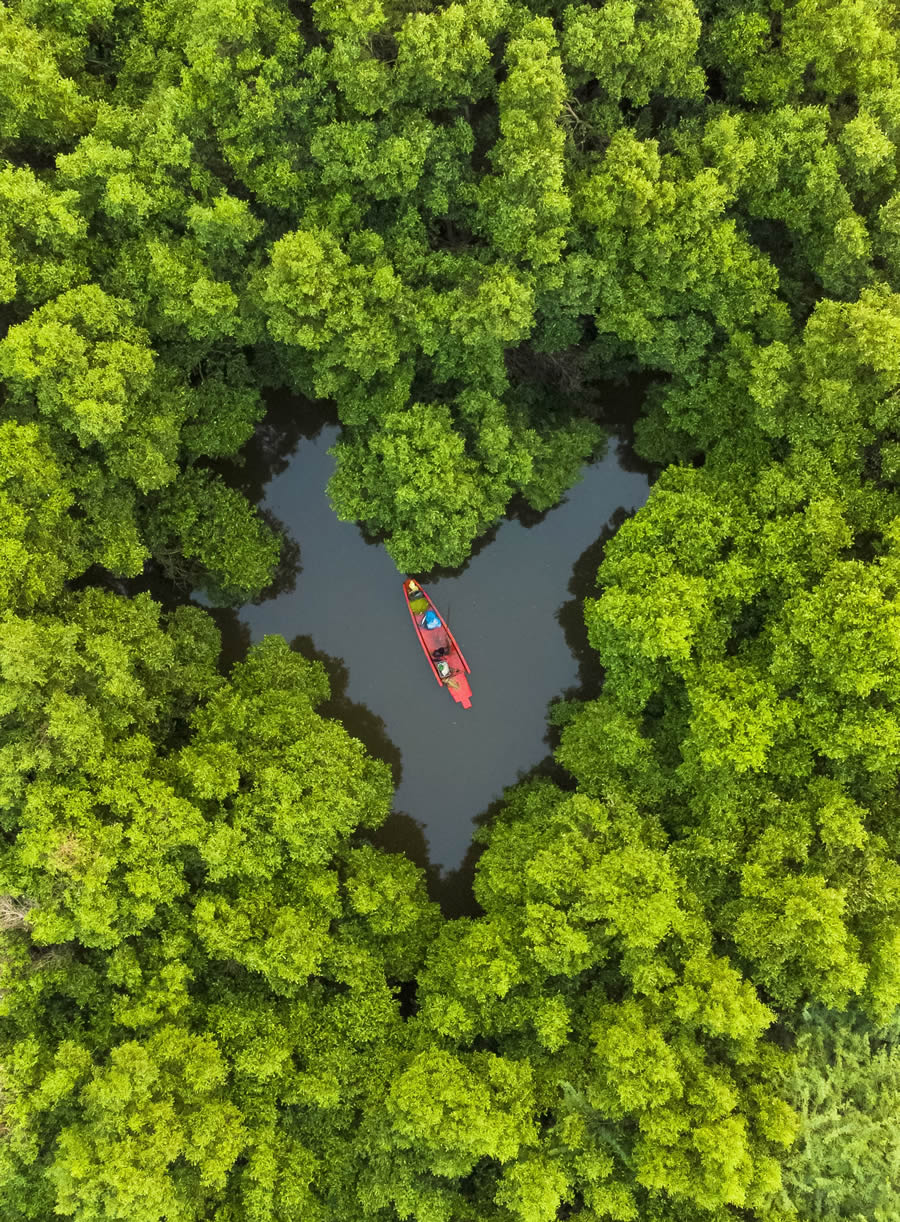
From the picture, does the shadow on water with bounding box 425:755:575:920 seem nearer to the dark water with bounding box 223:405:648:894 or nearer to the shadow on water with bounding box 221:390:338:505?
the dark water with bounding box 223:405:648:894

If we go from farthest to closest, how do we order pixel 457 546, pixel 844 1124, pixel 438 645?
1. pixel 438 645
2. pixel 457 546
3. pixel 844 1124

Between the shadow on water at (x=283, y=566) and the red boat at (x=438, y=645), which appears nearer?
the red boat at (x=438, y=645)

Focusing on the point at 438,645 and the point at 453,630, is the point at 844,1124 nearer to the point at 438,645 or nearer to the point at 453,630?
the point at 438,645

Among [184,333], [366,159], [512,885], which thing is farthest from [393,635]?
[366,159]

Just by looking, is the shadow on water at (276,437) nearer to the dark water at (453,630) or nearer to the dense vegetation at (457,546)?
the dark water at (453,630)

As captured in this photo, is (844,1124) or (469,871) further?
(469,871)

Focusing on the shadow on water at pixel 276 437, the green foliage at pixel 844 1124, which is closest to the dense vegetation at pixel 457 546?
the green foliage at pixel 844 1124

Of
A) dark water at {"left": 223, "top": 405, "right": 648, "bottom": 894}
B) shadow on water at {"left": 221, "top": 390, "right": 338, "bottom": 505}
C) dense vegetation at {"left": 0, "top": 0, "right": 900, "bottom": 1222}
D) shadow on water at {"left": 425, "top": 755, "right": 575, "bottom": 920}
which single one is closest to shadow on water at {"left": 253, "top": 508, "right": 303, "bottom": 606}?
dark water at {"left": 223, "top": 405, "right": 648, "bottom": 894}

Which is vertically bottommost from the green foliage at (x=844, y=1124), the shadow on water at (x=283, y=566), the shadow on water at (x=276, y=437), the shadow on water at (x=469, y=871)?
the green foliage at (x=844, y=1124)

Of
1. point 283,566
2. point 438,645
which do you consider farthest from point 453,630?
point 283,566
